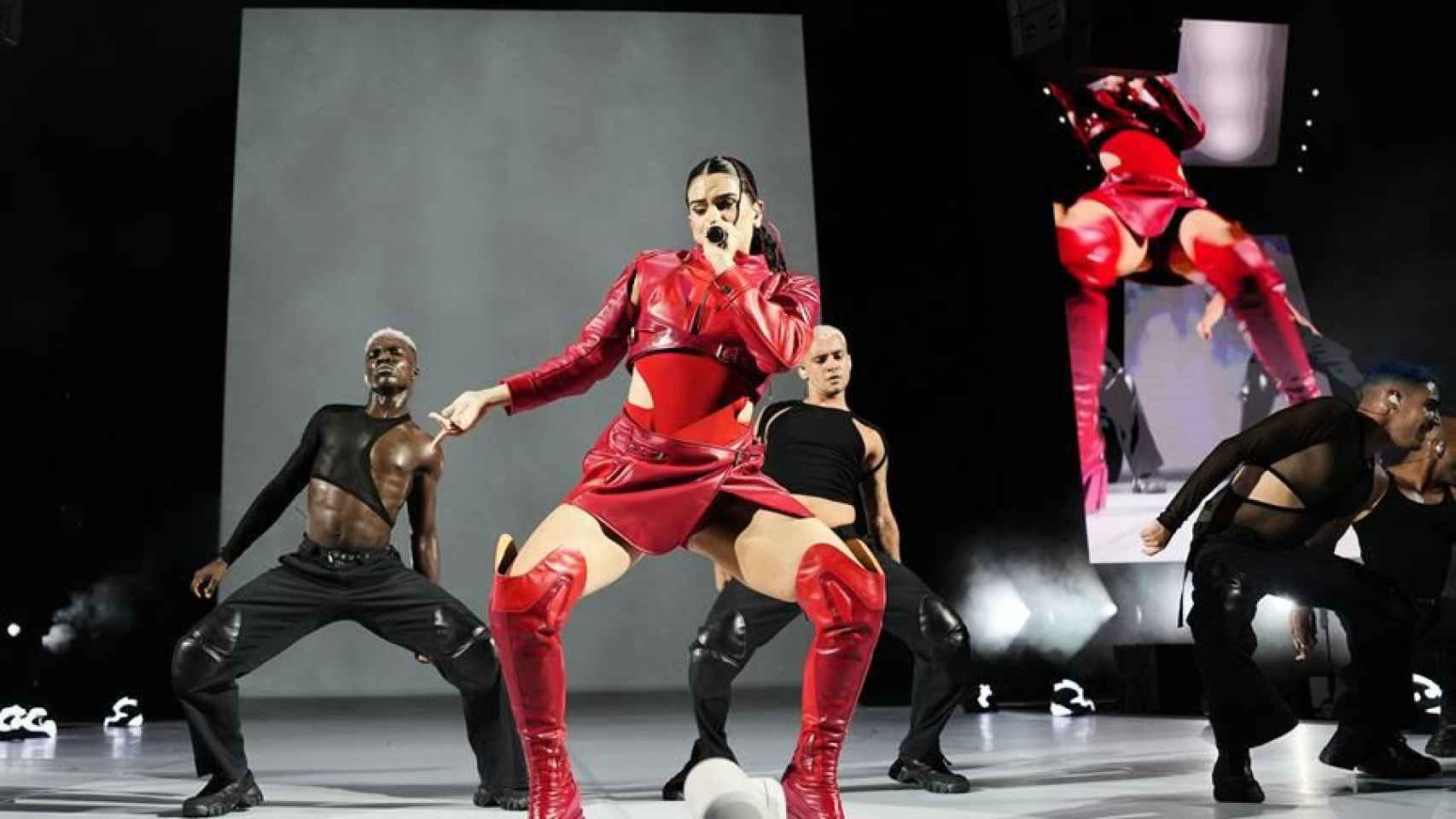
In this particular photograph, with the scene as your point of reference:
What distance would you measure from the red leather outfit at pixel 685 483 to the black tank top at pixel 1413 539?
371cm

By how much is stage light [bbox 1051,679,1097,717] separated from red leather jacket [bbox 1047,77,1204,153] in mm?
3460

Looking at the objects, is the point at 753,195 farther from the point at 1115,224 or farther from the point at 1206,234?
the point at 1206,234

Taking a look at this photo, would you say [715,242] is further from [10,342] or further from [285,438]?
[285,438]

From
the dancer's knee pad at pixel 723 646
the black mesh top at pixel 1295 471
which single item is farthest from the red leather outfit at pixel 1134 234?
the dancer's knee pad at pixel 723 646

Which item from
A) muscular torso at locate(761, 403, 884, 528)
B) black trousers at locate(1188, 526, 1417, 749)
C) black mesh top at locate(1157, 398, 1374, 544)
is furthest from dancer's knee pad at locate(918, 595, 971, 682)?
black mesh top at locate(1157, 398, 1374, 544)

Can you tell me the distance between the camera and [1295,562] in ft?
14.4

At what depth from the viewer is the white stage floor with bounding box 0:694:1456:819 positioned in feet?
13.4

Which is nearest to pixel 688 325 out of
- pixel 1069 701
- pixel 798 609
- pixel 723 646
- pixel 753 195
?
pixel 753 195

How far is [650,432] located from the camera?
3096mm

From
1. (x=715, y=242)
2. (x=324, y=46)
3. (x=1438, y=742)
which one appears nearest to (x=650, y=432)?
(x=715, y=242)

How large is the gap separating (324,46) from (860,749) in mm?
6905

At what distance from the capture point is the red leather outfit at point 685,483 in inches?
114

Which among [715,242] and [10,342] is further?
[10,342]

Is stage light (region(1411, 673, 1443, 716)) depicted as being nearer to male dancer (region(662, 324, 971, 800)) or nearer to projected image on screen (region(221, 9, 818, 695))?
male dancer (region(662, 324, 971, 800))
